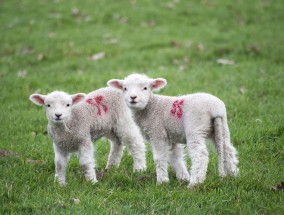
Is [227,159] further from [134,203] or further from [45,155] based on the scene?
[45,155]

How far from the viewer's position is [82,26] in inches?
634

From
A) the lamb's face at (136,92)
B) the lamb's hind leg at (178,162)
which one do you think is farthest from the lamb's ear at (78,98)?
the lamb's hind leg at (178,162)

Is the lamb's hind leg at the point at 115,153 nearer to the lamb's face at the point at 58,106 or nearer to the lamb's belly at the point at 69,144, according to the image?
the lamb's belly at the point at 69,144

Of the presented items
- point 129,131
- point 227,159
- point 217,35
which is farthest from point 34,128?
point 217,35

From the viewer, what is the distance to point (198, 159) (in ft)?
18.6

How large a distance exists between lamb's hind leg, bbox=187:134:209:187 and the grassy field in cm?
13

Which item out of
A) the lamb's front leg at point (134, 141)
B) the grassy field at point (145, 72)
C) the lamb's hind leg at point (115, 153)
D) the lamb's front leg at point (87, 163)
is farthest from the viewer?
the lamb's hind leg at point (115, 153)

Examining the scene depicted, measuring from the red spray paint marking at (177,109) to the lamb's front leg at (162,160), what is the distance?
418mm

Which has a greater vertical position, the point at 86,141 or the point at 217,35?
the point at 86,141

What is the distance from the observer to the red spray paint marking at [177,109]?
605cm

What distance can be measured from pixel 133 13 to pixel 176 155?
10.8 metres

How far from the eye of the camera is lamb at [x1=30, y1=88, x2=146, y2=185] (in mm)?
Result: 6137

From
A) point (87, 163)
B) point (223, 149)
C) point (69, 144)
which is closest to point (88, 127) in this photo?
point (69, 144)

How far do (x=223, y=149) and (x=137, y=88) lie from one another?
4.46 feet
